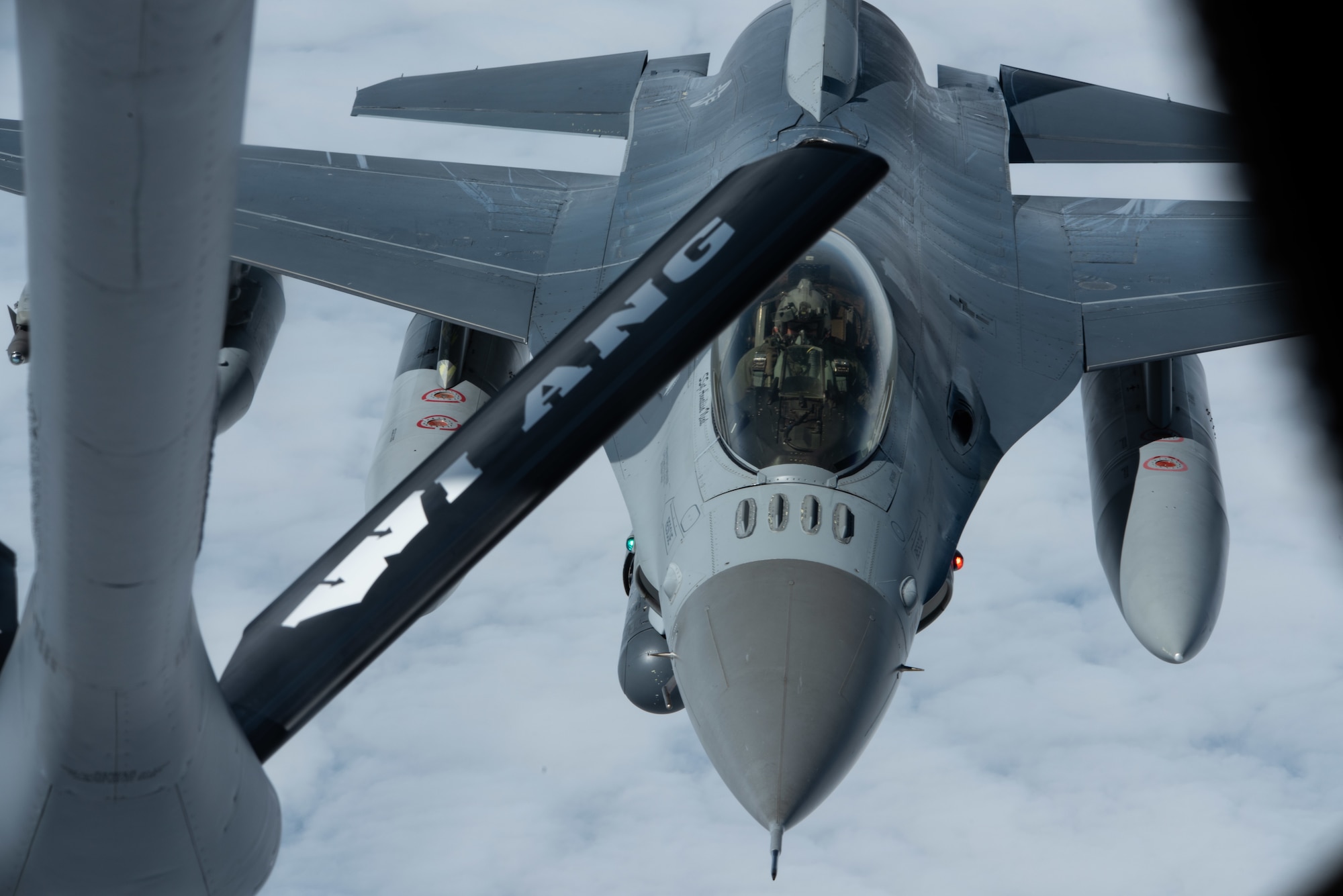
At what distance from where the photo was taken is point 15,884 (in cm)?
262

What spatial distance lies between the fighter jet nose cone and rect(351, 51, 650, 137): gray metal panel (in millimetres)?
7785

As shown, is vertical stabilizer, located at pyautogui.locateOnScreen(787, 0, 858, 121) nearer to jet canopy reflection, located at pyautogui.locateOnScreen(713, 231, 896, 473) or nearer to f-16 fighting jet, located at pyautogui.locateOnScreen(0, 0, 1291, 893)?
f-16 fighting jet, located at pyautogui.locateOnScreen(0, 0, 1291, 893)

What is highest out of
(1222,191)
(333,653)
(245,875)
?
(1222,191)

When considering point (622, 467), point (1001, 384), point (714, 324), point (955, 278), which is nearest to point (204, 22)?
point (714, 324)

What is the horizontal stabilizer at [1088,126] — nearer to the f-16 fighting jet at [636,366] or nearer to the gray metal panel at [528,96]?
the f-16 fighting jet at [636,366]

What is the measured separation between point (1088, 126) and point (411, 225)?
728 cm

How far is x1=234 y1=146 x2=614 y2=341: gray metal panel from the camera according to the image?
10742 millimetres

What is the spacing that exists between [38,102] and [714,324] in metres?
1.82

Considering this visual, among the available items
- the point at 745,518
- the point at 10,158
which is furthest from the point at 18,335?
the point at 745,518

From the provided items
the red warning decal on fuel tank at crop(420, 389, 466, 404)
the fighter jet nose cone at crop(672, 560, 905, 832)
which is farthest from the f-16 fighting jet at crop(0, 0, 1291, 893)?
the red warning decal on fuel tank at crop(420, 389, 466, 404)

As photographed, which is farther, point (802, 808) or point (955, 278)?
point (955, 278)

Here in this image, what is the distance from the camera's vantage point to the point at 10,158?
39.1 ft

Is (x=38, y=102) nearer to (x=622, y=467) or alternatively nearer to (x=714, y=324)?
(x=714, y=324)

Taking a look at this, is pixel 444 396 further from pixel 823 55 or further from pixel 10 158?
pixel 10 158
